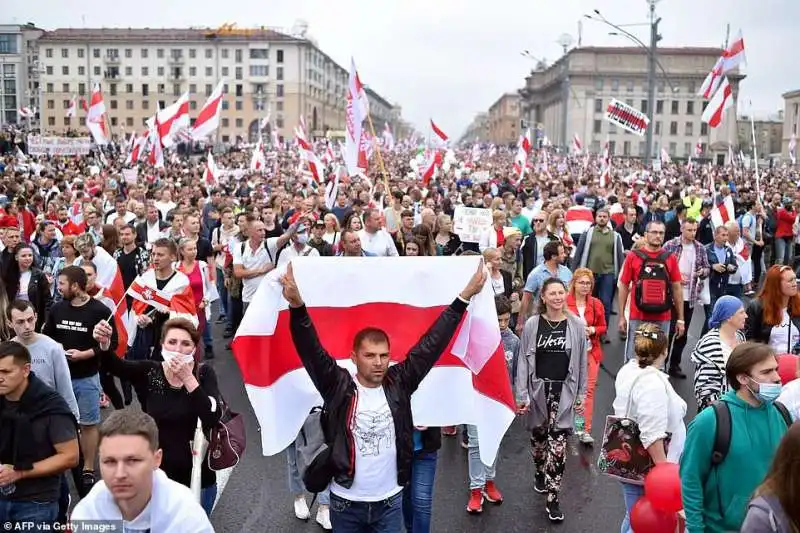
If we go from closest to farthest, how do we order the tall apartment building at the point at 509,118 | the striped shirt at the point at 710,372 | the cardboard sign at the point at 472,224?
the striped shirt at the point at 710,372 → the cardboard sign at the point at 472,224 → the tall apartment building at the point at 509,118

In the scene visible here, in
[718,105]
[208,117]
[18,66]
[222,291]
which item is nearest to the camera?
[222,291]

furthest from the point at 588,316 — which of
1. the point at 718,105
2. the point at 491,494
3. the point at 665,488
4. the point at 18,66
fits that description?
the point at 18,66

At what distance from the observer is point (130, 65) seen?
116m

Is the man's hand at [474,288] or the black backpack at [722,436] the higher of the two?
the man's hand at [474,288]

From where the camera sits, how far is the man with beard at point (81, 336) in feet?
18.6

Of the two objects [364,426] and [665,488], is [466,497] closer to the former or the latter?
[665,488]

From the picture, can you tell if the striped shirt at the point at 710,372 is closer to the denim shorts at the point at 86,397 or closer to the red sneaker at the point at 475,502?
the red sneaker at the point at 475,502

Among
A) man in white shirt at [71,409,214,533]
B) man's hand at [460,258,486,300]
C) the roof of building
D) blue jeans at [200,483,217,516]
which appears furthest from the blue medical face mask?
the roof of building

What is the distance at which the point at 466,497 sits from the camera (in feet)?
19.2

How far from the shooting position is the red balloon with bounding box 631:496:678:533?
155 inches

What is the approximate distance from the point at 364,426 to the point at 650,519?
1.62m

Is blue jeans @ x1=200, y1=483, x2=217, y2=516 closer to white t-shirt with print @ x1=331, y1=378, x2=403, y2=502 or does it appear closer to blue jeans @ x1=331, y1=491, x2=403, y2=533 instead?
blue jeans @ x1=331, y1=491, x2=403, y2=533

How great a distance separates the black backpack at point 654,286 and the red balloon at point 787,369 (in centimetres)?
258

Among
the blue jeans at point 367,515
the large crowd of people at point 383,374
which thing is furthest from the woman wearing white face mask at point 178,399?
the blue jeans at point 367,515
